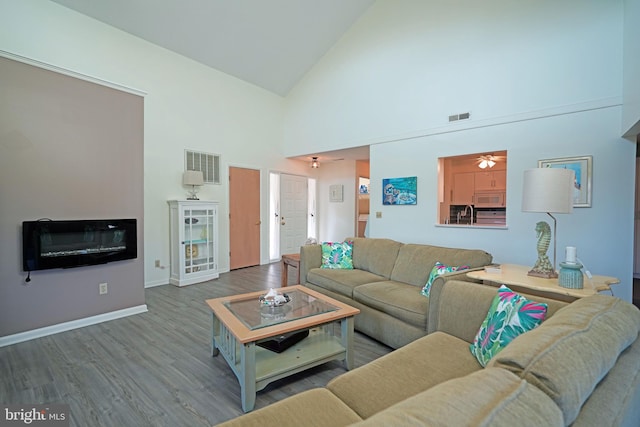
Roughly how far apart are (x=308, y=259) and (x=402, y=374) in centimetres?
255

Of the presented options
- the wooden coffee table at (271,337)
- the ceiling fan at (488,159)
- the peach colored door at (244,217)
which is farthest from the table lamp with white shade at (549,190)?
the peach colored door at (244,217)

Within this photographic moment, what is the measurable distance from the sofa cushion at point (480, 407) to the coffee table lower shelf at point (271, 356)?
4.62ft

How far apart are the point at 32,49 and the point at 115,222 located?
248 centimetres

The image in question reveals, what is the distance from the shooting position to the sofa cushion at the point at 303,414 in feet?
3.74

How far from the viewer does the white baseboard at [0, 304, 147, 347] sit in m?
2.76

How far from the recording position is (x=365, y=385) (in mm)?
1386

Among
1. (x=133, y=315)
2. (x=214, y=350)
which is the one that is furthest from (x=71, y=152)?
(x=214, y=350)

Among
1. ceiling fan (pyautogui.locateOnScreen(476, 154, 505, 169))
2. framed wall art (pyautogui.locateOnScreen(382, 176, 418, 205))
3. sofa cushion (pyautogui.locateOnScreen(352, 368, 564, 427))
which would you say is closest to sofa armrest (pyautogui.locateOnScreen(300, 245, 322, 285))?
framed wall art (pyautogui.locateOnScreen(382, 176, 418, 205))

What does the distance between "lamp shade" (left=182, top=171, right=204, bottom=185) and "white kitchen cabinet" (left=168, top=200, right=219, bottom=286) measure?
0.32m

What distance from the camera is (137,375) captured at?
2271 mm

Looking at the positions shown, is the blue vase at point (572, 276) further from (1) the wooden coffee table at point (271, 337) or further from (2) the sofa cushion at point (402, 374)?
(1) the wooden coffee table at point (271, 337)

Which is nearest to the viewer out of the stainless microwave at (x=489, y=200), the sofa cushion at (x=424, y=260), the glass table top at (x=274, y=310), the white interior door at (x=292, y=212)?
the glass table top at (x=274, y=310)

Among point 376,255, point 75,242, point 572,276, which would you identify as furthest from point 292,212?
point 572,276

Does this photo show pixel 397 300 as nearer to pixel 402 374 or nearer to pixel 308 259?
pixel 402 374
